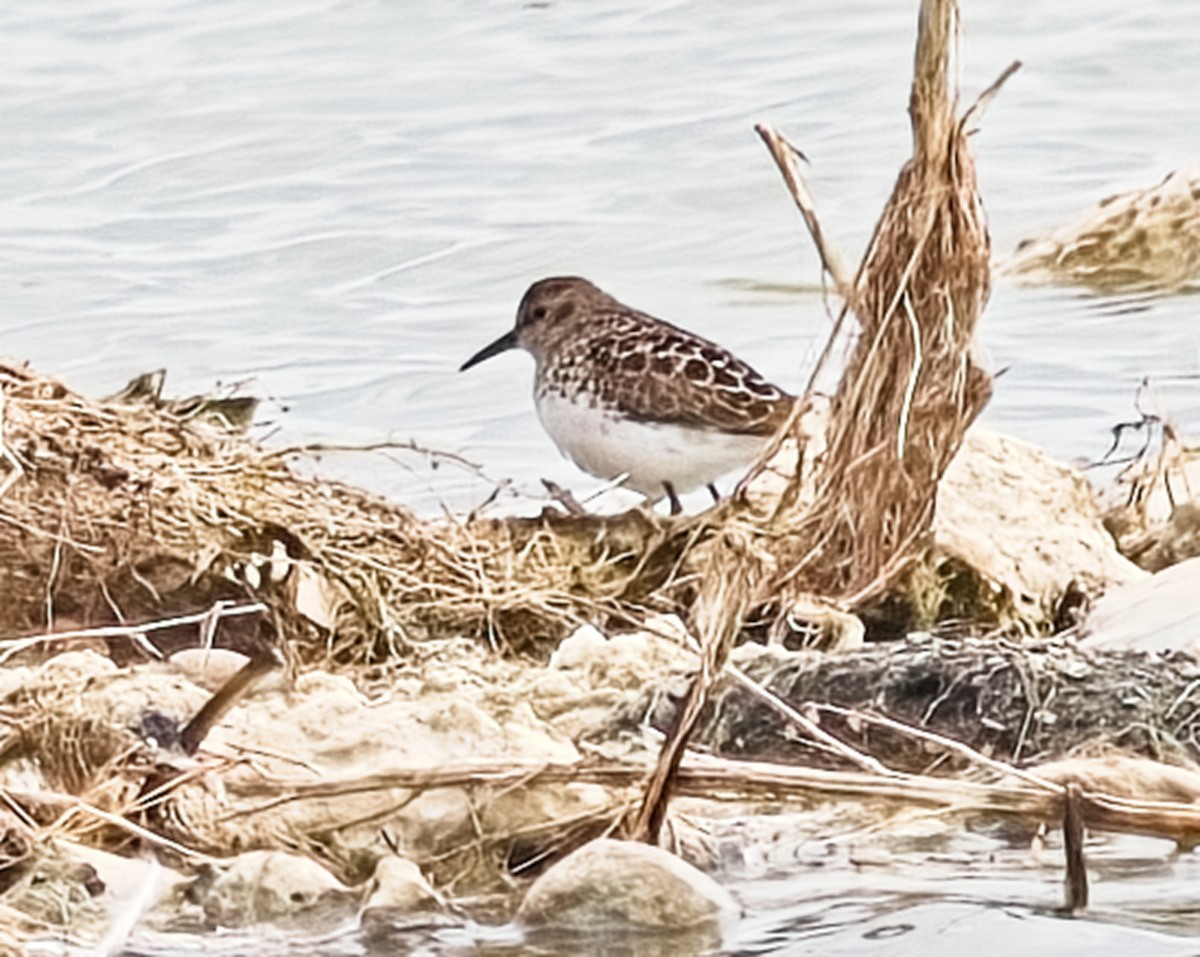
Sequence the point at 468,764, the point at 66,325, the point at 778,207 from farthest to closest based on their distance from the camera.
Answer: the point at 778,207 → the point at 66,325 → the point at 468,764

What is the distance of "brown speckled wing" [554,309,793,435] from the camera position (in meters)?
8.45

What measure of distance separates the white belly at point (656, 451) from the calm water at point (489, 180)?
2.83 ft

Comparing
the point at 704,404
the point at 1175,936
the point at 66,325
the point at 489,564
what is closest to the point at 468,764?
the point at 1175,936

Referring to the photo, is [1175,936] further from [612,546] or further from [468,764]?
[612,546]

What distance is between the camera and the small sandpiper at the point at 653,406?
27.8 feet

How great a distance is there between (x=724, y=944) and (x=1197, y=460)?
3995 millimetres

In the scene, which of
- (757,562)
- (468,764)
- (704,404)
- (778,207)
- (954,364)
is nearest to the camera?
(757,562)

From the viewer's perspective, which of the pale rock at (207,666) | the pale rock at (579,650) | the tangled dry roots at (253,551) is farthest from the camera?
the tangled dry roots at (253,551)

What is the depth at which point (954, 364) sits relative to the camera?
24.6ft

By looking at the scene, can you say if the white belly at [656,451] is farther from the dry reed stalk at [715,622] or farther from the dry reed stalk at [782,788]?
the dry reed stalk at [715,622]

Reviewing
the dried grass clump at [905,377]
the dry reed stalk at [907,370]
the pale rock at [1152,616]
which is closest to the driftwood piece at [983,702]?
the pale rock at [1152,616]

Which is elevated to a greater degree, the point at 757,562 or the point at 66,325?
the point at 757,562

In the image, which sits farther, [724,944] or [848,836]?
[848,836]

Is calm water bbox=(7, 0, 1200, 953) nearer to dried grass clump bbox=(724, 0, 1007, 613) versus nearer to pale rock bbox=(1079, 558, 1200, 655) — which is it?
dried grass clump bbox=(724, 0, 1007, 613)
